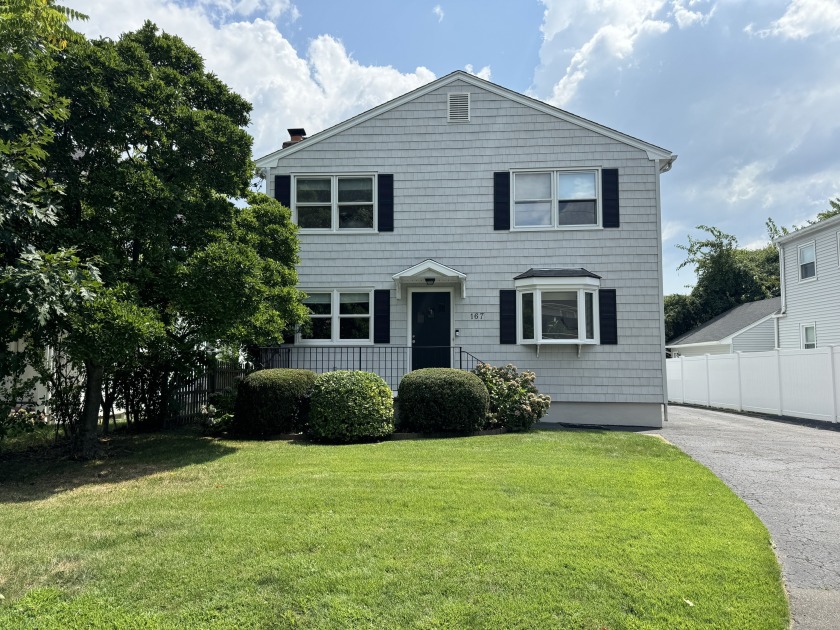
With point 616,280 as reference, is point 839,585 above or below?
below

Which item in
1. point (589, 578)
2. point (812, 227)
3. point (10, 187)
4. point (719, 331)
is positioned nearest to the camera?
point (589, 578)

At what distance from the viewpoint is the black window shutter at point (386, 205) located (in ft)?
39.7

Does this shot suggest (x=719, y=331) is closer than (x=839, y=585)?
No

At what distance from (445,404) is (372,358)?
308 cm

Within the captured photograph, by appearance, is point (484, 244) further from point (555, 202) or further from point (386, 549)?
point (386, 549)

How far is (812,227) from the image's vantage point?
18.3 meters

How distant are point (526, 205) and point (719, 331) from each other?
17.0 metres

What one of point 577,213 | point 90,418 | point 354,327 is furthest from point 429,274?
point 90,418

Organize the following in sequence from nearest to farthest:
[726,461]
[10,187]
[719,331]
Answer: [10,187] → [726,461] → [719,331]

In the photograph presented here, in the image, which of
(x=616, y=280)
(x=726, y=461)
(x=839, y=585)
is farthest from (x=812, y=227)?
(x=839, y=585)

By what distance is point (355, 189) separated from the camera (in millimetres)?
12352

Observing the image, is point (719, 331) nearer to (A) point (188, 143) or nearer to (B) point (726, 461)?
(B) point (726, 461)

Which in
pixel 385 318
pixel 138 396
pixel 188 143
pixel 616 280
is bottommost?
pixel 138 396

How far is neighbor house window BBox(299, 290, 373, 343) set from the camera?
12.0 meters
